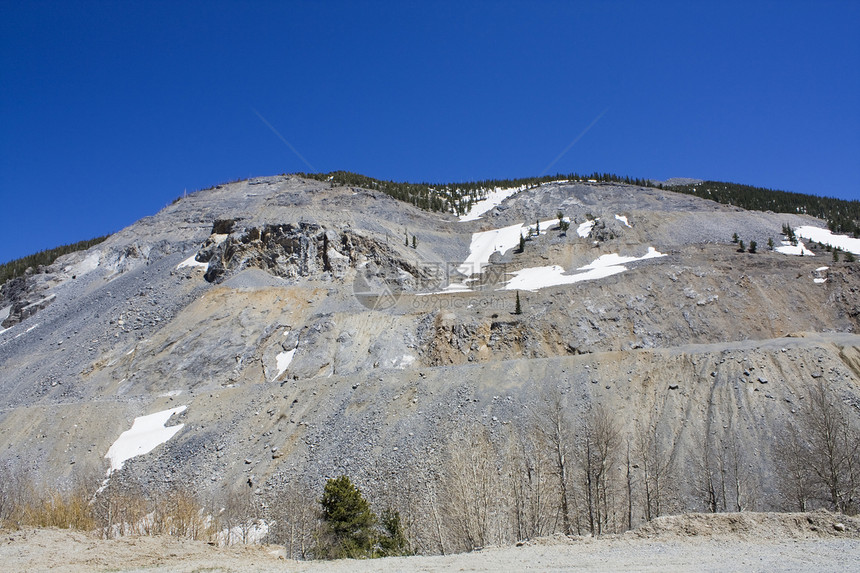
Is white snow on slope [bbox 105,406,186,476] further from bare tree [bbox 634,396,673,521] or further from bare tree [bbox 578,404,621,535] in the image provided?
bare tree [bbox 634,396,673,521]

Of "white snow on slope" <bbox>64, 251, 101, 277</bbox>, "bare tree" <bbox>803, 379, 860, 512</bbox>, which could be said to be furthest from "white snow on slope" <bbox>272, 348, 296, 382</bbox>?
"white snow on slope" <bbox>64, 251, 101, 277</bbox>

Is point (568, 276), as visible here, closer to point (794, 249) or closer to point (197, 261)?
point (794, 249)

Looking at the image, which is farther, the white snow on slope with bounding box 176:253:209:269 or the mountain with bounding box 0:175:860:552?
the white snow on slope with bounding box 176:253:209:269

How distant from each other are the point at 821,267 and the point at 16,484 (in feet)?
177

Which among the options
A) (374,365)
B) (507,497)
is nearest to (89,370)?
(374,365)

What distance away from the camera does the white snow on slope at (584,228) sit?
55.7 m

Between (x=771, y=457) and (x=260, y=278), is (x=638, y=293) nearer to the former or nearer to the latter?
(x=771, y=457)

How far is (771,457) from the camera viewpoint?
70.3ft

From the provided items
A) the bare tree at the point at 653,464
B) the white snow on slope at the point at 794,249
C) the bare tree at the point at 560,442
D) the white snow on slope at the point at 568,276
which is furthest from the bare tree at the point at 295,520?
the white snow on slope at the point at 794,249

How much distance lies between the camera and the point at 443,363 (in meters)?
34.3

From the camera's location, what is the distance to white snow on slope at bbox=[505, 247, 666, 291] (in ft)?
145

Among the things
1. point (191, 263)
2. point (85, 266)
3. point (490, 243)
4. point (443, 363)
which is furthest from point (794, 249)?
point (85, 266)

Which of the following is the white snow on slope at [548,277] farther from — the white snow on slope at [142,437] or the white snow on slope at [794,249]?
the white snow on slope at [142,437]

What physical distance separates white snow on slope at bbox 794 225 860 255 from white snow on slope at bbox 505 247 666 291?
17261 mm
